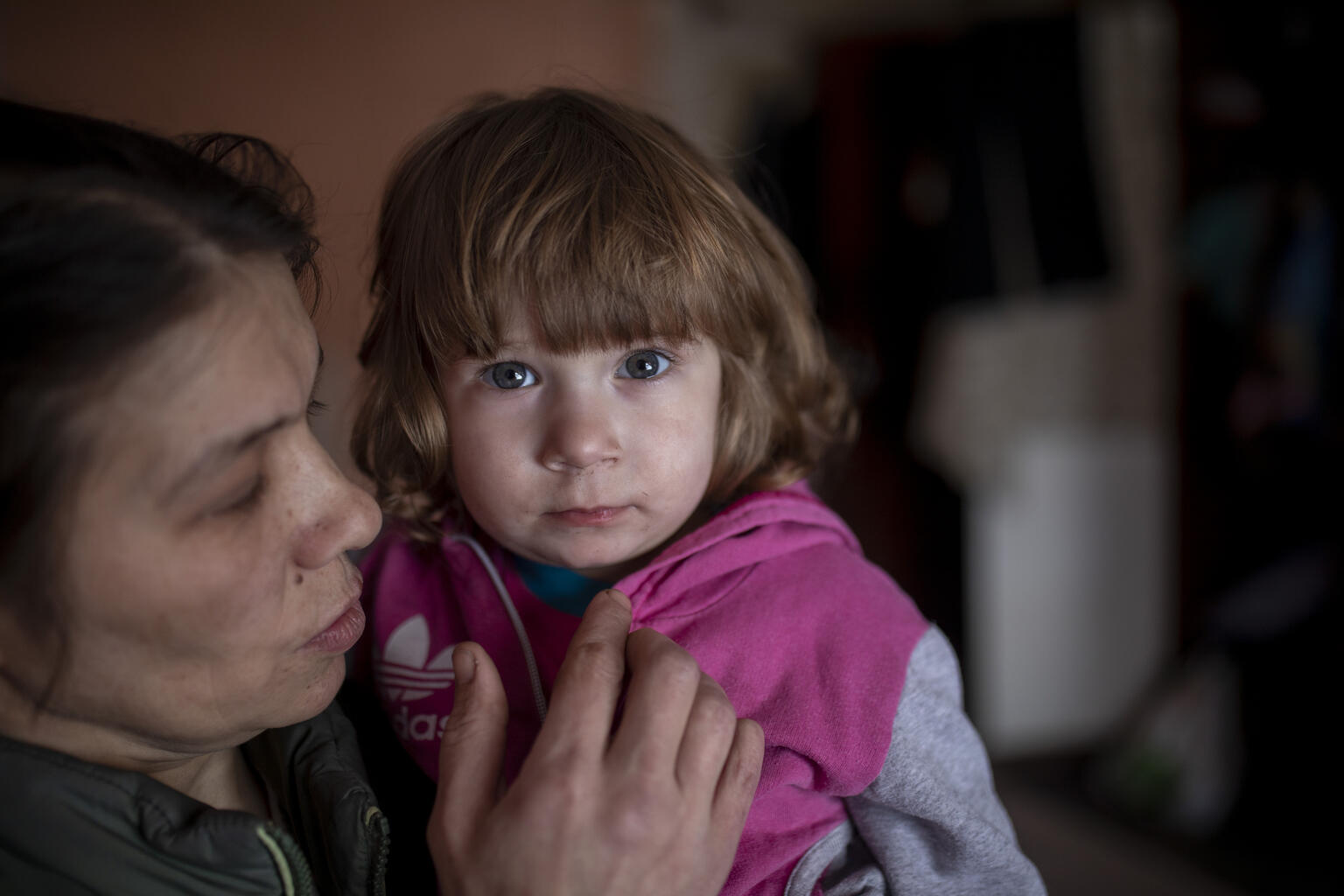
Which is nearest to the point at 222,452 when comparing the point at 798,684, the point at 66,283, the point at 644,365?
the point at 66,283

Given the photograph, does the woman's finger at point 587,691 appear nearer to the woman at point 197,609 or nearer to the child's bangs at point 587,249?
the woman at point 197,609

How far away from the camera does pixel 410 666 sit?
2.68ft

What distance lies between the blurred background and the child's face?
1.18 m

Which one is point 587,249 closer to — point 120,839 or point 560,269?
point 560,269

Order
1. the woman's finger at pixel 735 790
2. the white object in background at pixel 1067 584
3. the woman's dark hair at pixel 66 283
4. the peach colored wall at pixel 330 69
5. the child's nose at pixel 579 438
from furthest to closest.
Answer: the white object in background at pixel 1067 584 → the peach colored wall at pixel 330 69 → the child's nose at pixel 579 438 → the woman's finger at pixel 735 790 → the woman's dark hair at pixel 66 283

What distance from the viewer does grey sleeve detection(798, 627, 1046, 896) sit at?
74 centimetres

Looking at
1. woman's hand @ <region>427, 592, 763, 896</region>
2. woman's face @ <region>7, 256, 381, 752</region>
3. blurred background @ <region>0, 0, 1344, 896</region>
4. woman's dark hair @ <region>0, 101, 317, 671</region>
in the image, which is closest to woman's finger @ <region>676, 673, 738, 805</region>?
woman's hand @ <region>427, 592, 763, 896</region>

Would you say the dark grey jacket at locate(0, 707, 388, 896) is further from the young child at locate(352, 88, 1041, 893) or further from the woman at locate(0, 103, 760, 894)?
the young child at locate(352, 88, 1041, 893)

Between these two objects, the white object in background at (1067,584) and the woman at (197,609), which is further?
the white object in background at (1067,584)

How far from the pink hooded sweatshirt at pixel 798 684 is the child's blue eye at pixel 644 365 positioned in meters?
0.14

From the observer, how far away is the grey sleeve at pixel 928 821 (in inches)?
29.2

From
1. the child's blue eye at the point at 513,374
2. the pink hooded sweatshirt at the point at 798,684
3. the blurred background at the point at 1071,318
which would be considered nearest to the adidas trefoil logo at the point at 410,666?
the pink hooded sweatshirt at the point at 798,684

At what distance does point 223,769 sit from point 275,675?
7.3 inches

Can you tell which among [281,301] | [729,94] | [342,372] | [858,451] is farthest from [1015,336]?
[281,301]
